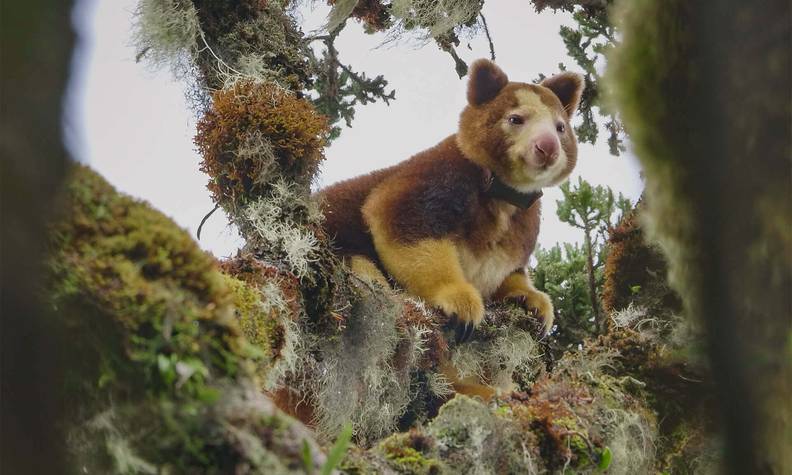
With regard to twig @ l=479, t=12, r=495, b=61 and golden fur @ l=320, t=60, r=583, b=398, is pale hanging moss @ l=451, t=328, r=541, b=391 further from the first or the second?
twig @ l=479, t=12, r=495, b=61

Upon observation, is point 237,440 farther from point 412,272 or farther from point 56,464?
point 412,272

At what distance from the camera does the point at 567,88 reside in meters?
5.12

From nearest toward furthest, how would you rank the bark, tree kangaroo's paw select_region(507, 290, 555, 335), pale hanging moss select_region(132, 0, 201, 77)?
1. the bark
2. pale hanging moss select_region(132, 0, 201, 77)
3. tree kangaroo's paw select_region(507, 290, 555, 335)

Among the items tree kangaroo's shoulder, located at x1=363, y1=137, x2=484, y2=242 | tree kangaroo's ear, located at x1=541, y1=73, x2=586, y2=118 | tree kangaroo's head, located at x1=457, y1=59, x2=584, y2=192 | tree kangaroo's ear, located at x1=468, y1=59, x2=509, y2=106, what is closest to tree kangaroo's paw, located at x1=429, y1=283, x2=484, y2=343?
tree kangaroo's shoulder, located at x1=363, y1=137, x2=484, y2=242

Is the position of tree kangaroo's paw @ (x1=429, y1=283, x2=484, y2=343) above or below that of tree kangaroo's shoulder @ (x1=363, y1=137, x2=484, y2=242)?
below

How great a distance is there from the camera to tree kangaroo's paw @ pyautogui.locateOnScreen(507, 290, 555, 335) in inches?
182

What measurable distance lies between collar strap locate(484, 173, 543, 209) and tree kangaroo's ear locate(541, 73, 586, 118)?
25.8 inches

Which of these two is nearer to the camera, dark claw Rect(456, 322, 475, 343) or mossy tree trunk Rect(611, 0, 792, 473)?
mossy tree trunk Rect(611, 0, 792, 473)

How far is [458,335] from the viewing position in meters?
4.13

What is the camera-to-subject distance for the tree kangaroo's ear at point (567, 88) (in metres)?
5.11

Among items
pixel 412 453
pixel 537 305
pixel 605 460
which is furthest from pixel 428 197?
pixel 412 453

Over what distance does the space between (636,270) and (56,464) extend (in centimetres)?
443

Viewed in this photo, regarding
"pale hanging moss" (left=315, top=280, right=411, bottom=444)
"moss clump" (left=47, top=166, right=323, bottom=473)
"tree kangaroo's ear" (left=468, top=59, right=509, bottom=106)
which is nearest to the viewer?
"moss clump" (left=47, top=166, right=323, bottom=473)

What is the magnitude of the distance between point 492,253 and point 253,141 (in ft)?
5.83
